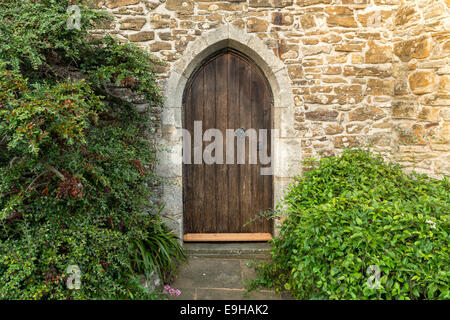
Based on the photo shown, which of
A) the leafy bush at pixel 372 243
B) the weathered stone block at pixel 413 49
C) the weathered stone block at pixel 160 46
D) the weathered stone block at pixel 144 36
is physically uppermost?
the weathered stone block at pixel 144 36

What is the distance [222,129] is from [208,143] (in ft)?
0.87

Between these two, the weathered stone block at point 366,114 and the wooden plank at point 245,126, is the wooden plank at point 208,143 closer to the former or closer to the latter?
the wooden plank at point 245,126

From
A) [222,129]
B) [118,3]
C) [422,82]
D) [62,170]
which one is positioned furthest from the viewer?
[222,129]

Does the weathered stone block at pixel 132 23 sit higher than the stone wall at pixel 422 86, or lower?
higher

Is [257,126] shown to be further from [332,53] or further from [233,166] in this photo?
[332,53]

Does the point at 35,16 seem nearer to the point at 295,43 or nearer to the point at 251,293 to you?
the point at 295,43

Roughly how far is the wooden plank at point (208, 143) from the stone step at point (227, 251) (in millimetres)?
261

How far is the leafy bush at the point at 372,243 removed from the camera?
1859mm

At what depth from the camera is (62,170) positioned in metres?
2.13

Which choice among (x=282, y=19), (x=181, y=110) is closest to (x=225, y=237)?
(x=181, y=110)

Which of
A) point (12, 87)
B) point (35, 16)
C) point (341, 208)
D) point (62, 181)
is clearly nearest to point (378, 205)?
point (341, 208)

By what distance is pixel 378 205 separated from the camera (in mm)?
2180

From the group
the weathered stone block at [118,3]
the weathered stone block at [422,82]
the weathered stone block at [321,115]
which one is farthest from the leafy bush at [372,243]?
the weathered stone block at [118,3]

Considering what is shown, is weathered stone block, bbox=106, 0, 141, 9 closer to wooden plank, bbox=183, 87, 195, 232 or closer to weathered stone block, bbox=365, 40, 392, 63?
wooden plank, bbox=183, 87, 195, 232
